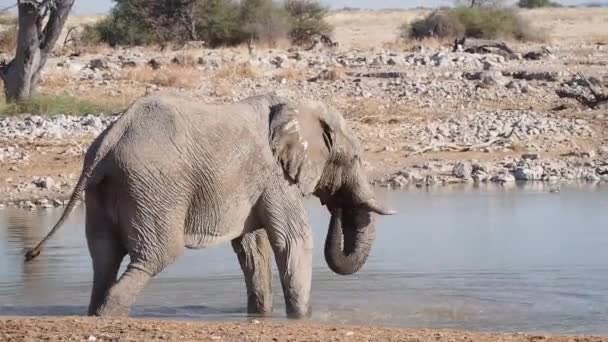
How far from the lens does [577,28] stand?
6228 cm

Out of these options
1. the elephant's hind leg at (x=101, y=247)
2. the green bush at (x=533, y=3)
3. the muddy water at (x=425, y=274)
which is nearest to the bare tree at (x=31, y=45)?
the muddy water at (x=425, y=274)

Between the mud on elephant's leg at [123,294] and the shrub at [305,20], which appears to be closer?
the mud on elephant's leg at [123,294]

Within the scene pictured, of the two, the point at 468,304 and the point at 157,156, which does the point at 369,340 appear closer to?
the point at 157,156

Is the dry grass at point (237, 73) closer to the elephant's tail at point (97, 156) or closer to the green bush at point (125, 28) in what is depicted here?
the green bush at point (125, 28)

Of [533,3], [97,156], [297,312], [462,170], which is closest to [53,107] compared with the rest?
[462,170]

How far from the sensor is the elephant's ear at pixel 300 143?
9.19 meters

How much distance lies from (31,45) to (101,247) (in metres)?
14.1

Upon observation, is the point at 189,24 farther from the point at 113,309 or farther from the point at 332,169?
the point at 113,309

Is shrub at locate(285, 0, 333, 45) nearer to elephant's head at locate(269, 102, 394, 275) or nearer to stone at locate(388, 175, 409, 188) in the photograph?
stone at locate(388, 175, 409, 188)

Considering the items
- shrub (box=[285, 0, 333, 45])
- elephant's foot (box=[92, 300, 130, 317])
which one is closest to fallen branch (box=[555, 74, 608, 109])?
elephant's foot (box=[92, 300, 130, 317])

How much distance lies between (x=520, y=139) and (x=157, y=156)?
1162cm

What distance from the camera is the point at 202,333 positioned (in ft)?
24.0

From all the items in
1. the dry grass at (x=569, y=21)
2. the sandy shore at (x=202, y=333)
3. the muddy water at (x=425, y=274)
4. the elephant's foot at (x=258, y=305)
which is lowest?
the dry grass at (x=569, y=21)

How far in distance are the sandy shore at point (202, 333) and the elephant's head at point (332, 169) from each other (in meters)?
1.65
